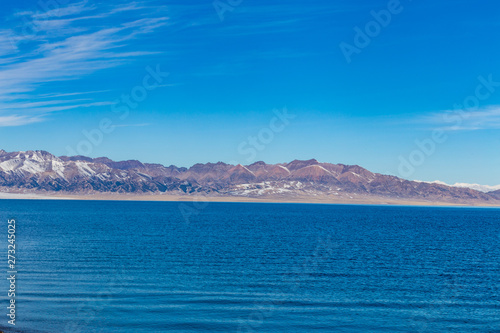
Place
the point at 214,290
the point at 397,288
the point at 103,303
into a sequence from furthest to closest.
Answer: the point at 397,288 → the point at 214,290 → the point at 103,303

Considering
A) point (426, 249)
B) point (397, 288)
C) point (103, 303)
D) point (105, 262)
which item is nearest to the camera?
point (103, 303)

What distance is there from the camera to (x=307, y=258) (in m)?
74.9

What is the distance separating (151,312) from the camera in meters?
41.2

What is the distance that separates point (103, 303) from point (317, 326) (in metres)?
20.2

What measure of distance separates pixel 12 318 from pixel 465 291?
45777mm

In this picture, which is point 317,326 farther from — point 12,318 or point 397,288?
point 12,318

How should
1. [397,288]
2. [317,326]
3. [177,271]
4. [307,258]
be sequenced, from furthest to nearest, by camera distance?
1. [307,258]
2. [177,271]
3. [397,288]
4. [317,326]

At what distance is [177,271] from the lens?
5978cm

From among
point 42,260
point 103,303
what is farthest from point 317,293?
point 42,260

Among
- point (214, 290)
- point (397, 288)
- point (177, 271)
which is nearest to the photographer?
point (214, 290)

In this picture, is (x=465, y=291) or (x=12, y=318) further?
(x=465, y=291)

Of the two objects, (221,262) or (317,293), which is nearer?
(317,293)

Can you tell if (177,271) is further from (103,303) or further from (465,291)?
(465,291)

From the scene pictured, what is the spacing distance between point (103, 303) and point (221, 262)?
25.8 metres
